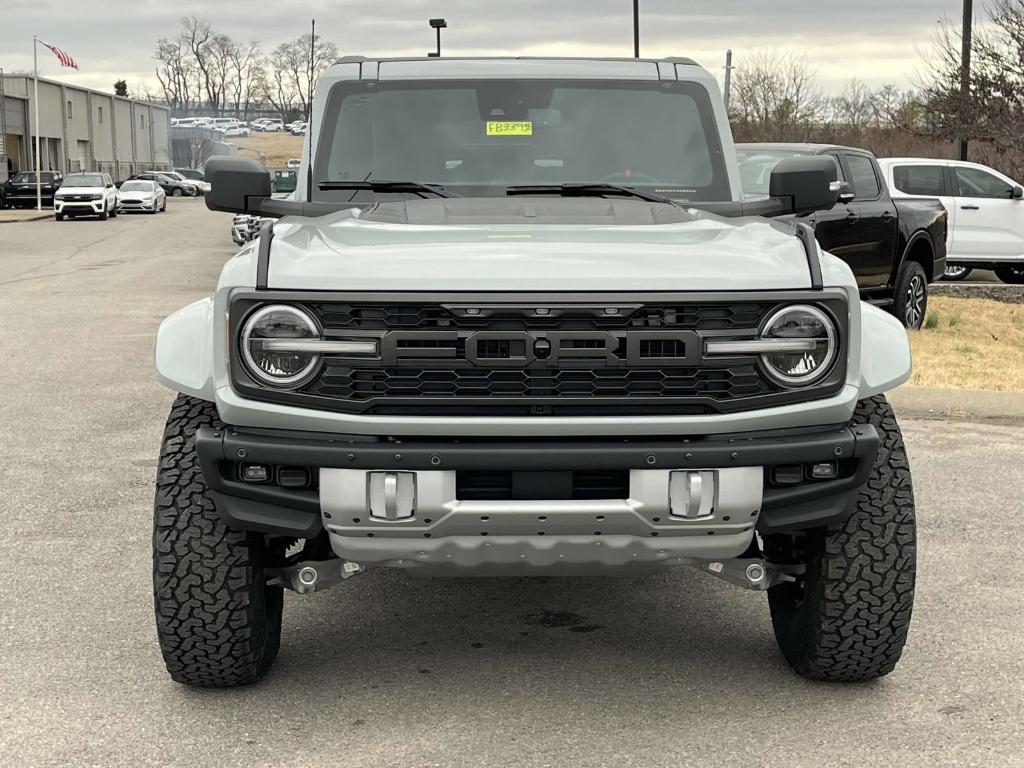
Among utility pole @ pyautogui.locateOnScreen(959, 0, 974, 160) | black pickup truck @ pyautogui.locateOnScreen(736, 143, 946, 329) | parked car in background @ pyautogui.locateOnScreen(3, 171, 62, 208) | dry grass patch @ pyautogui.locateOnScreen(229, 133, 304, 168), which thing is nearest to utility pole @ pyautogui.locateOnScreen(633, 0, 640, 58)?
utility pole @ pyautogui.locateOnScreen(959, 0, 974, 160)

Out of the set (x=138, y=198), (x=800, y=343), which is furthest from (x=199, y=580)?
(x=138, y=198)

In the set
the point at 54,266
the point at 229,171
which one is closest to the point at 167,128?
the point at 54,266

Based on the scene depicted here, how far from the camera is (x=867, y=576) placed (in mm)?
4070

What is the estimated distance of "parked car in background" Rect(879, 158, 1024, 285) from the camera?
59.9 ft

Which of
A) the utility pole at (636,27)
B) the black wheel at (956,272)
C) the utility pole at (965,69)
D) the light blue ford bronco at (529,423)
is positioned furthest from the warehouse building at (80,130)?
the light blue ford bronco at (529,423)

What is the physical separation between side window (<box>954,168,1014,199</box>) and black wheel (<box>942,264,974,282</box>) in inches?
44.1

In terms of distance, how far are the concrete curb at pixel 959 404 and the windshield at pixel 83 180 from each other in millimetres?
→ 43433

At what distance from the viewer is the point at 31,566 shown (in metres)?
5.60

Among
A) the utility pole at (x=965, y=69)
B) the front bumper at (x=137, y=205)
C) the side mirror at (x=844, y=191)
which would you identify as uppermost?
the utility pole at (x=965, y=69)

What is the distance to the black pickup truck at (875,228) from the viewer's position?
12.5 m

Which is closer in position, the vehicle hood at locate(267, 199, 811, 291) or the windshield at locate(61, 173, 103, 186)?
the vehicle hood at locate(267, 199, 811, 291)

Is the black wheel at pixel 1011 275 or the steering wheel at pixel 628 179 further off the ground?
the steering wheel at pixel 628 179

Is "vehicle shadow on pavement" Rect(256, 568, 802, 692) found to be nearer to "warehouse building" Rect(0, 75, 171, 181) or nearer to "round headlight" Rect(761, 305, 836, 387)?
"round headlight" Rect(761, 305, 836, 387)

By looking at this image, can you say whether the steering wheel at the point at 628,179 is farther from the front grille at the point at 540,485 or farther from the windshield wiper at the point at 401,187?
the front grille at the point at 540,485
